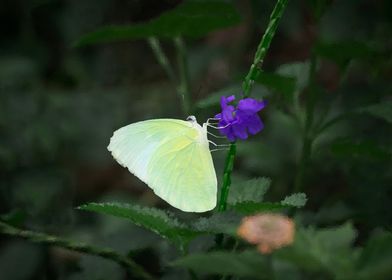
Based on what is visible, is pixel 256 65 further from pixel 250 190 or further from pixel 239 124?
pixel 250 190

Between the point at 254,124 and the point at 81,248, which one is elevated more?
the point at 254,124

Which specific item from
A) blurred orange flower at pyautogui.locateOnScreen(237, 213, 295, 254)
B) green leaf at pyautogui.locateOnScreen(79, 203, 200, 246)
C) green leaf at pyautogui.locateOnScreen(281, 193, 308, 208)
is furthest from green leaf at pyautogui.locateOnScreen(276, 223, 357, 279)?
green leaf at pyautogui.locateOnScreen(79, 203, 200, 246)

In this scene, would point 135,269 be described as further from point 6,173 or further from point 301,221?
point 6,173

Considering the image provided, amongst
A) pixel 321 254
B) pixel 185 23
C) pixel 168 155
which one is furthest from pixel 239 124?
pixel 185 23

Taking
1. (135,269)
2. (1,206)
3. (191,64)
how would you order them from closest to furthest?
(135,269), (1,206), (191,64)

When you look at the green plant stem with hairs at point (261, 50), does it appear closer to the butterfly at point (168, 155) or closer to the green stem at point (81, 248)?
the butterfly at point (168, 155)

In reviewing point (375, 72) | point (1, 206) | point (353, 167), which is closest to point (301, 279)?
point (353, 167)

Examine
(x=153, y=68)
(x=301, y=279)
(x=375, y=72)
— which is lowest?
(x=153, y=68)

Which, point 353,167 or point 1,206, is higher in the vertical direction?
point 353,167
